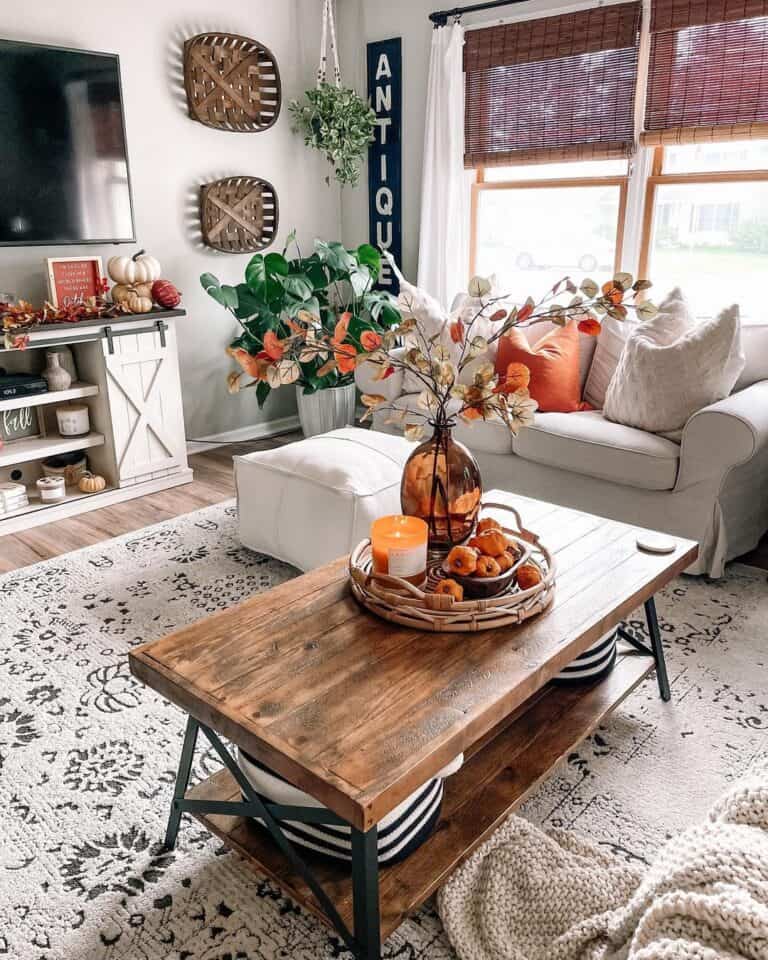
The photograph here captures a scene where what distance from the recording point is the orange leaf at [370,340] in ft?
5.30

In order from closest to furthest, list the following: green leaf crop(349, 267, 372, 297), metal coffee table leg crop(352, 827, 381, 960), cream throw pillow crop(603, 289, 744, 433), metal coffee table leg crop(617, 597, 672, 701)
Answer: metal coffee table leg crop(352, 827, 381, 960) → metal coffee table leg crop(617, 597, 672, 701) → cream throw pillow crop(603, 289, 744, 433) → green leaf crop(349, 267, 372, 297)

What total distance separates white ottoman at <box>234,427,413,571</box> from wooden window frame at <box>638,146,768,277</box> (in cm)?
177

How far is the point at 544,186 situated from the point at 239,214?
1.65 metres

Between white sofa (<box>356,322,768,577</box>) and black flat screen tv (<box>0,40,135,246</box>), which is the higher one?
black flat screen tv (<box>0,40,135,246</box>)

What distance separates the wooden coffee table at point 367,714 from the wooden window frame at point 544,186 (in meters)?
2.57

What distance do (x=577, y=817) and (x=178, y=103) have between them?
149 inches

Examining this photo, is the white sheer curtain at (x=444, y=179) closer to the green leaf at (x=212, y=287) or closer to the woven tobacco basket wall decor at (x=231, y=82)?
the woven tobacco basket wall decor at (x=231, y=82)

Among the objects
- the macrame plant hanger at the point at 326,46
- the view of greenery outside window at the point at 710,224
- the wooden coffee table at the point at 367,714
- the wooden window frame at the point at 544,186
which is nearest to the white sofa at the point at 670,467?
the view of greenery outside window at the point at 710,224

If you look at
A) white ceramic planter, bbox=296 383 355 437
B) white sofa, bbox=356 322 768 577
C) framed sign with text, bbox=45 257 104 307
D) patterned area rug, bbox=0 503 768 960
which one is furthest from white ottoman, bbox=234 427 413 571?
white ceramic planter, bbox=296 383 355 437

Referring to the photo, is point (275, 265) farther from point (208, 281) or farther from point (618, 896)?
point (618, 896)

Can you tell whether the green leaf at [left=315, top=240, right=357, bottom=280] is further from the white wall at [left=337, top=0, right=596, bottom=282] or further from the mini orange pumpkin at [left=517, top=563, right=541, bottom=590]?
the mini orange pumpkin at [left=517, top=563, right=541, bottom=590]

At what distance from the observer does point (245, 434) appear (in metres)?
4.78

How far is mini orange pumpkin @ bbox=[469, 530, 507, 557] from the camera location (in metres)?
1.73

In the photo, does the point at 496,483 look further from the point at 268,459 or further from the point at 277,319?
the point at 277,319
